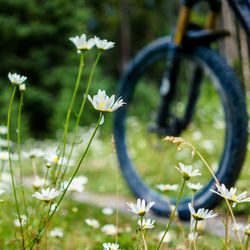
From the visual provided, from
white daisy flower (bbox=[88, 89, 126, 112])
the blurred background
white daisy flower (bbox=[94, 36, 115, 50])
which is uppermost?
the blurred background

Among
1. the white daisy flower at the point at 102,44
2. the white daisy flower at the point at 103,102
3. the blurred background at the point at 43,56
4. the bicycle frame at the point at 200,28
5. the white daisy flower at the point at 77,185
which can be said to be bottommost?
Answer: the white daisy flower at the point at 77,185

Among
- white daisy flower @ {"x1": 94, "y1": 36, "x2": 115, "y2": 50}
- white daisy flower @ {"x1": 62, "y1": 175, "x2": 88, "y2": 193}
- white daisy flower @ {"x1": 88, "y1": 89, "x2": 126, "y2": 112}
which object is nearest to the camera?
white daisy flower @ {"x1": 88, "y1": 89, "x2": 126, "y2": 112}

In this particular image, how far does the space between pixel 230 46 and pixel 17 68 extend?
30.6ft

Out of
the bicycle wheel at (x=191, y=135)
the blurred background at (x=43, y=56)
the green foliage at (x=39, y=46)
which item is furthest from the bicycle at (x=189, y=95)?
the green foliage at (x=39, y=46)

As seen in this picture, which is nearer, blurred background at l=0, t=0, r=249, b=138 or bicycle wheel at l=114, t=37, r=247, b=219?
bicycle wheel at l=114, t=37, r=247, b=219

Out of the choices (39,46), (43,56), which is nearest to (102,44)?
(43,56)

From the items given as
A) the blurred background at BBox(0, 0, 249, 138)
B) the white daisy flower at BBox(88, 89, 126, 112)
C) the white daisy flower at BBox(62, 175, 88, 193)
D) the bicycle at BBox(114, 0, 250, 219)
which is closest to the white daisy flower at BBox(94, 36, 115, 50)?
the white daisy flower at BBox(88, 89, 126, 112)

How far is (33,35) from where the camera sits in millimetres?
10883

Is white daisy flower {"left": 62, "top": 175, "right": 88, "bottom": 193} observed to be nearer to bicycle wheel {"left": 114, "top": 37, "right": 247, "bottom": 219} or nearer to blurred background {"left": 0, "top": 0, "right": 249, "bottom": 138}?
bicycle wheel {"left": 114, "top": 37, "right": 247, "bottom": 219}

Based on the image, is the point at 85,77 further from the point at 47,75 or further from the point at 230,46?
the point at 230,46

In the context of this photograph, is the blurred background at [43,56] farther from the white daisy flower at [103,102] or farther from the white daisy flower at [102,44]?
the white daisy flower at [103,102]

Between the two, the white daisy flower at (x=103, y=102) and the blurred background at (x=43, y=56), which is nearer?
the white daisy flower at (x=103, y=102)

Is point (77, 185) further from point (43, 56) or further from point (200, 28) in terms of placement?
point (43, 56)

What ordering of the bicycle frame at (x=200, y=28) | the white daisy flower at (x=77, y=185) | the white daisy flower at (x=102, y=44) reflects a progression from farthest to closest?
the bicycle frame at (x=200, y=28), the white daisy flower at (x=77, y=185), the white daisy flower at (x=102, y=44)
